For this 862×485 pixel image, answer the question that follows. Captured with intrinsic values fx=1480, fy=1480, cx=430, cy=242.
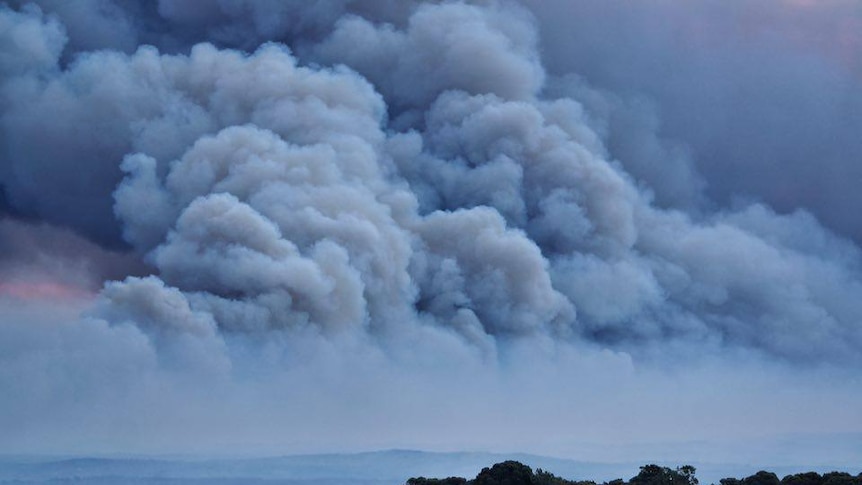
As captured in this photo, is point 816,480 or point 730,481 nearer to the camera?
point 816,480

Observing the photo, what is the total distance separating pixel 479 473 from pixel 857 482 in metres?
19.2

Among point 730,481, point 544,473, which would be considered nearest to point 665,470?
point 730,481

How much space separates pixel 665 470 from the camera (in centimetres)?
8400

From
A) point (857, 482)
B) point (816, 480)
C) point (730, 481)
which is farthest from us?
point (730, 481)

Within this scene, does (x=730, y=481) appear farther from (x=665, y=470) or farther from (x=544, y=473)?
(x=544, y=473)

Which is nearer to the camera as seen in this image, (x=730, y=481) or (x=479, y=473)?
(x=479, y=473)

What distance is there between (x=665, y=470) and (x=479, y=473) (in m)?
12.5

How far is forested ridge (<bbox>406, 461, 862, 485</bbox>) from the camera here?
7612 cm

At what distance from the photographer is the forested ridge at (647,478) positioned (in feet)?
250

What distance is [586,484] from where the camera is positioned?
3349 inches

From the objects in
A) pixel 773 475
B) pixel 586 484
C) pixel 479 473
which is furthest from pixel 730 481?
pixel 479 473

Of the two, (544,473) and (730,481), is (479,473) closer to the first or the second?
(544,473)

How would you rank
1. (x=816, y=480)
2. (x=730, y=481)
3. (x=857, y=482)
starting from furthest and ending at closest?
(x=730, y=481) → (x=816, y=480) → (x=857, y=482)

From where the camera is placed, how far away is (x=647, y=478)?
276 feet
